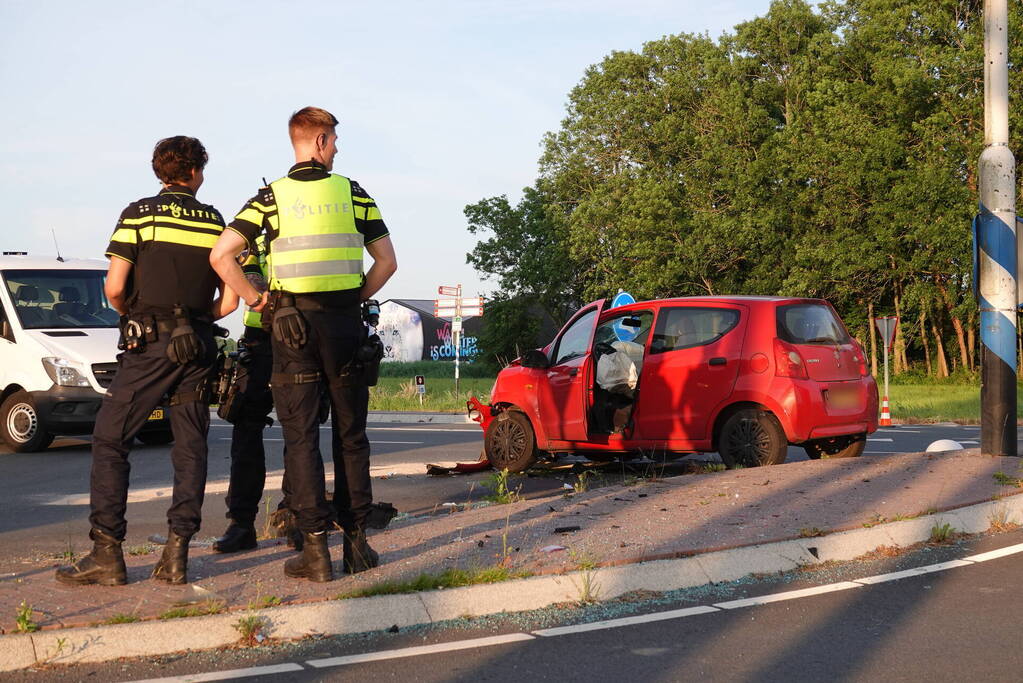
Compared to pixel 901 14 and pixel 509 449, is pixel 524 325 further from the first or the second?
pixel 509 449

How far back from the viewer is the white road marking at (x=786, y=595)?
6.12 metres

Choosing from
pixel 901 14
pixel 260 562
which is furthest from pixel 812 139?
pixel 260 562

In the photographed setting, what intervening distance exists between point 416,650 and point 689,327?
22.7ft

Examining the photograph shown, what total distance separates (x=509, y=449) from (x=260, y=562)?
599 centimetres

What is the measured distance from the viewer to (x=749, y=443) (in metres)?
11.2

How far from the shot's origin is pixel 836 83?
46.3 metres

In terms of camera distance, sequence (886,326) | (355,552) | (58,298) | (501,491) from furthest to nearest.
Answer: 1. (886,326)
2. (58,298)
3. (501,491)
4. (355,552)

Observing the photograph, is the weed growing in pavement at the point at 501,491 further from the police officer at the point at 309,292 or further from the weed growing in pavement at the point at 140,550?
the police officer at the point at 309,292

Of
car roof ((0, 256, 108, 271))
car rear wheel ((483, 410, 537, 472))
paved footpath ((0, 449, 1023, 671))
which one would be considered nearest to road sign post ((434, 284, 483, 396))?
car roof ((0, 256, 108, 271))

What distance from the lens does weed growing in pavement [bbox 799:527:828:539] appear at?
7.29m

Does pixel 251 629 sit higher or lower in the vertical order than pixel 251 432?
lower

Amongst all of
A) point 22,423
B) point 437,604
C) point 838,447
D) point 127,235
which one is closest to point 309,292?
point 127,235

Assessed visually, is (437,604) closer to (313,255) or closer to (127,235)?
(313,255)

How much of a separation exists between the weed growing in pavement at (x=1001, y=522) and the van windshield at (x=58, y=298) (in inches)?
431
